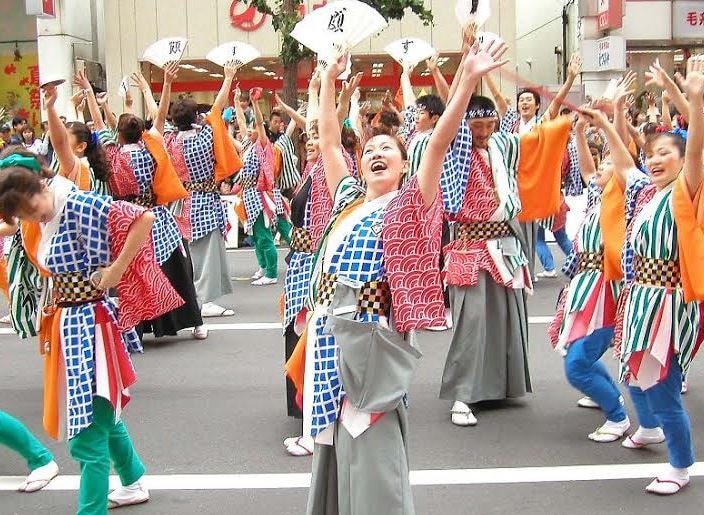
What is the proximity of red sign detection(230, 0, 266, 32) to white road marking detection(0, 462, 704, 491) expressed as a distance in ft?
63.2

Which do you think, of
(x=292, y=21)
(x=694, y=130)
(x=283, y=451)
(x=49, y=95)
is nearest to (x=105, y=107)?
(x=49, y=95)

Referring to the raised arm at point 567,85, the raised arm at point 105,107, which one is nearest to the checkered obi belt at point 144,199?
the raised arm at point 105,107

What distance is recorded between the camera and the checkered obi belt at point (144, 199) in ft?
23.6

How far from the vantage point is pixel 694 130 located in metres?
3.94

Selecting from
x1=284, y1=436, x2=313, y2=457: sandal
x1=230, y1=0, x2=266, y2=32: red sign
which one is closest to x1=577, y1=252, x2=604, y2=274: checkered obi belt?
x1=284, y1=436, x2=313, y2=457: sandal

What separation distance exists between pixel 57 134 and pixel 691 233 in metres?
3.04

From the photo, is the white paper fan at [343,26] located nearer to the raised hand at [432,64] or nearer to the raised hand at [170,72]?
the raised hand at [432,64]

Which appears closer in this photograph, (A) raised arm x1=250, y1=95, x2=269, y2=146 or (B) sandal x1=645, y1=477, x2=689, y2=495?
(B) sandal x1=645, y1=477, x2=689, y2=495

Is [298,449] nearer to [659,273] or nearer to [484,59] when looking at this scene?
[659,273]

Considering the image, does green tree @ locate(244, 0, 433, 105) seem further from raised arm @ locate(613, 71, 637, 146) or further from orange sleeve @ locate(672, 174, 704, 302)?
orange sleeve @ locate(672, 174, 704, 302)

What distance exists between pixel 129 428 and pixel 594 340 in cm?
261

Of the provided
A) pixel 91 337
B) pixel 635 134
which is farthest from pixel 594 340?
pixel 91 337

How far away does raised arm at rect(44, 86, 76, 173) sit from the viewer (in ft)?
15.6

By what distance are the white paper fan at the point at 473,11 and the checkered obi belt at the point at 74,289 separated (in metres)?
2.09
